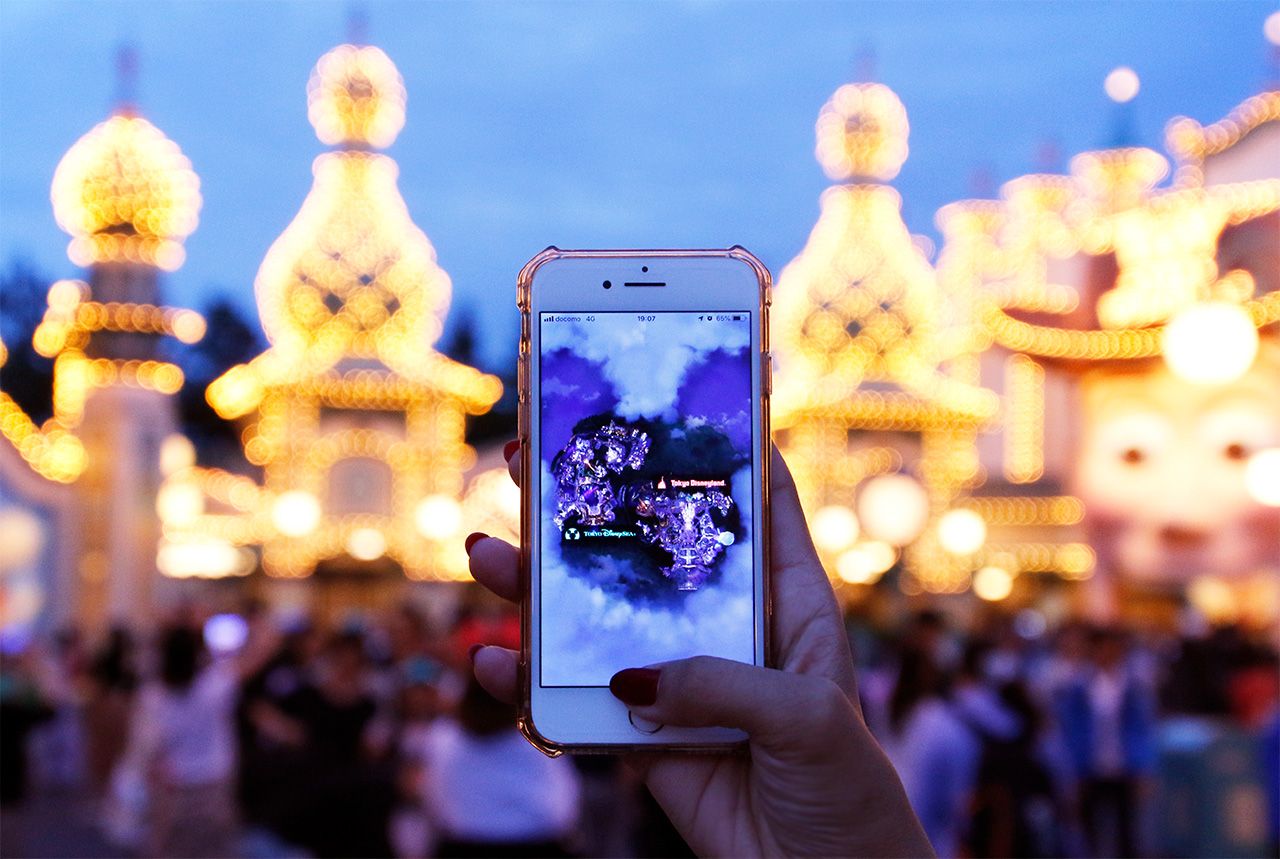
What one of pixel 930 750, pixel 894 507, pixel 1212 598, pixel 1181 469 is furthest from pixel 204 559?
pixel 930 750

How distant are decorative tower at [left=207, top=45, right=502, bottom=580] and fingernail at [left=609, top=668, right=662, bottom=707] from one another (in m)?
24.5

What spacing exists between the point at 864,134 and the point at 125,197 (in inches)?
535

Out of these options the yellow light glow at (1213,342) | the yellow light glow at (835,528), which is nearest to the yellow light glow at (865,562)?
the yellow light glow at (835,528)

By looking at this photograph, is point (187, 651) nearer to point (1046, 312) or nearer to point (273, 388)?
point (1046, 312)

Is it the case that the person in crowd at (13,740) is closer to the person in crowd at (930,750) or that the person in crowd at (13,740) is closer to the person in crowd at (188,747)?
the person in crowd at (188,747)

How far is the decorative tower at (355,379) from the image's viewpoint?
26766 mm

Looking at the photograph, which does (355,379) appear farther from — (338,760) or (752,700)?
(752,700)

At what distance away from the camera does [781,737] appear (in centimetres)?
206

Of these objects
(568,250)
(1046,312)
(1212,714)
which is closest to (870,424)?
(1046,312)

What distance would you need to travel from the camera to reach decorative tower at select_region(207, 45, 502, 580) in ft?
87.8

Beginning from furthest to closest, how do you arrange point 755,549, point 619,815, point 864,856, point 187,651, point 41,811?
point 41,811 < point 619,815 < point 187,651 < point 755,549 < point 864,856

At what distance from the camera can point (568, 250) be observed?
2.60m

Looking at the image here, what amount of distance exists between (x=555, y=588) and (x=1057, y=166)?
110ft

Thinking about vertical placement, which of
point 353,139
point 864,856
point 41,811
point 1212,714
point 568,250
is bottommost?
point 41,811
